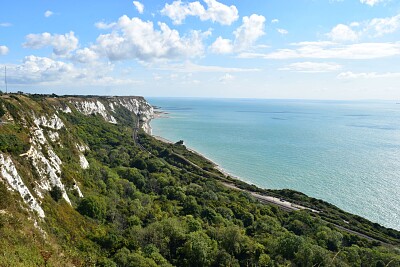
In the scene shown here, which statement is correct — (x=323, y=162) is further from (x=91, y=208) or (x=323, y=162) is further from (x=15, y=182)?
(x=15, y=182)

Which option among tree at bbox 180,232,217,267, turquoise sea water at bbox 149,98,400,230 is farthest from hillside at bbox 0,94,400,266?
turquoise sea water at bbox 149,98,400,230

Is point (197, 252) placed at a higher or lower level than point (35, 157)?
lower

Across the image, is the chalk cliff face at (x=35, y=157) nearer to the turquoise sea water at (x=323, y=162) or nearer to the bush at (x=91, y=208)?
the bush at (x=91, y=208)

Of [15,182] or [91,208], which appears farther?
[91,208]

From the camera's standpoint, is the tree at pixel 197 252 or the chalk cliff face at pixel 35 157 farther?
the tree at pixel 197 252

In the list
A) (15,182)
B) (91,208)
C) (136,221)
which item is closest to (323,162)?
→ (136,221)

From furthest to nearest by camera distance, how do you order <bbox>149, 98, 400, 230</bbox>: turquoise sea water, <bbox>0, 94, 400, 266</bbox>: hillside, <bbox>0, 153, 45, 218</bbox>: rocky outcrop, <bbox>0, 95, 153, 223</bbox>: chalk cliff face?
<bbox>149, 98, 400, 230</bbox>: turquoise sea water
<bbox>0, 95, 153, 223</bbox>: chalk cliff face
<bbox>0, 153, 45, 218</bbox>: rocky outcrop
<bbox>0, 94, 400, 266</bbox>: hillside

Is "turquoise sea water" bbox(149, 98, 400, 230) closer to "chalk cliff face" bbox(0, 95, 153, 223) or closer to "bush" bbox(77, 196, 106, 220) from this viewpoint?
"chalk cliff face" bbox(0, 95, 153, 223)

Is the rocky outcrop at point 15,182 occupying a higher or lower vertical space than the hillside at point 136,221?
higher

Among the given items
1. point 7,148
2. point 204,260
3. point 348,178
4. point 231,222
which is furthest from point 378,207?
point 7,148

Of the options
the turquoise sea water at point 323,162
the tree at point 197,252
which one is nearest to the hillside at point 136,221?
the tree at point 197,252
